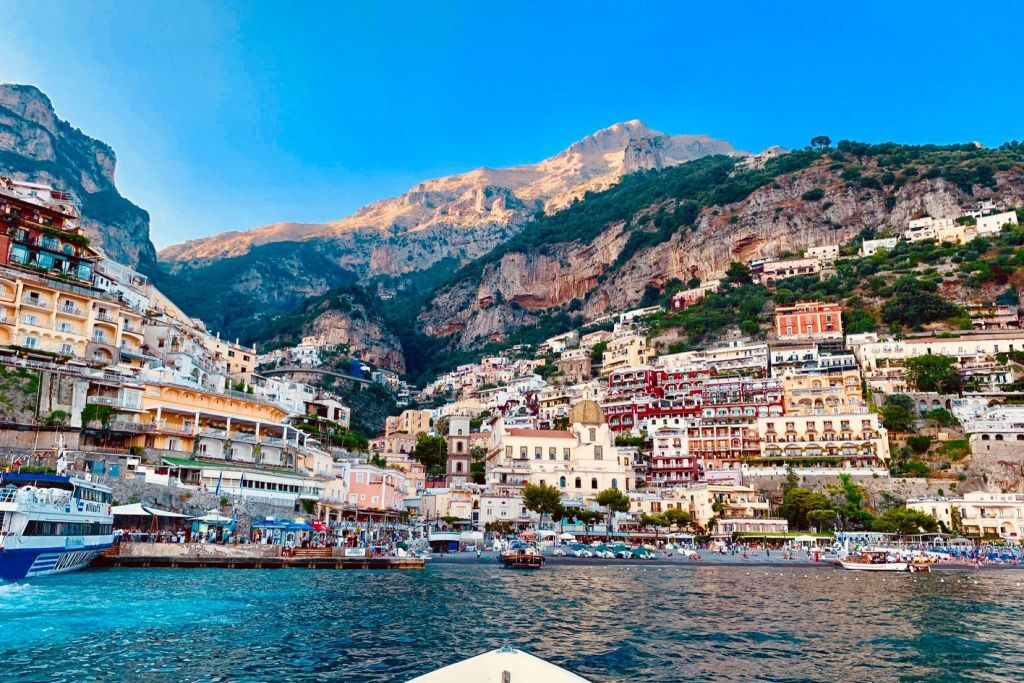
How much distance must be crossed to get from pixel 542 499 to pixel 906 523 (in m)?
31.1

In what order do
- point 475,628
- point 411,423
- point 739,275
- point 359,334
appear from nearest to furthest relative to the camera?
point 475,628
point 411,423
point 739,275
point 359,334

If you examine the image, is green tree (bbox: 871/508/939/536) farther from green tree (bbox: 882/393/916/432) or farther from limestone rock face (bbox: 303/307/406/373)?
limestone rock face (bbox: 303/307/406/373)

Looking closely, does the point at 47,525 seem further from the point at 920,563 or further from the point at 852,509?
the point at 852,509

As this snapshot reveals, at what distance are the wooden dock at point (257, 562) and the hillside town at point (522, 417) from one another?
5218mm

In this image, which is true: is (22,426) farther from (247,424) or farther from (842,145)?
(842,145)

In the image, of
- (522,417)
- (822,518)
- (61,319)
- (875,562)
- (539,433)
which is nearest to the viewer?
(875,562)

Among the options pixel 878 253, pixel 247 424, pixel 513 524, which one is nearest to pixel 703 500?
pixel 513 524

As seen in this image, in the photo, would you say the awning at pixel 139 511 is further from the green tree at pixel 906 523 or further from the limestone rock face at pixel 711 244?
the limestone rock face at pixel 711 244

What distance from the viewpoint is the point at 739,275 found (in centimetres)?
12800

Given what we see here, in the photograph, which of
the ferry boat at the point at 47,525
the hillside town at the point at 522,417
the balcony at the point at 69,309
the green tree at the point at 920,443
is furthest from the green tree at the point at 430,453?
the ferry boat at the point at 47,525

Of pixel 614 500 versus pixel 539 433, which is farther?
pixel 539 433

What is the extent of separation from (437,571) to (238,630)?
945 inches

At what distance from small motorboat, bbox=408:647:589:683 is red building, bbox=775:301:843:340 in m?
104

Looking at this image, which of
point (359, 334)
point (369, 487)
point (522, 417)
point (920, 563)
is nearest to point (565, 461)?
point (522, 417)
